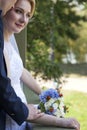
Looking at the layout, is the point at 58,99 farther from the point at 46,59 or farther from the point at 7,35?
the point at 46,59

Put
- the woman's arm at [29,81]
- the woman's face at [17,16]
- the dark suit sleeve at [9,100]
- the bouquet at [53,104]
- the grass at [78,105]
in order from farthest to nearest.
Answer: the grass at [78,105] → the woman's arm at [29,81] → the bouquet at [53,104] → the woman's face at [17,16] → the dark suit sleeve at [9,100]

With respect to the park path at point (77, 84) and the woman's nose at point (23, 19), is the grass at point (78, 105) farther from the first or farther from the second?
the woman's nose at point (23, 19)

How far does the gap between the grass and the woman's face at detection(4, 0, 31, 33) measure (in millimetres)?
3097

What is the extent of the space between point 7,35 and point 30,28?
140 inches

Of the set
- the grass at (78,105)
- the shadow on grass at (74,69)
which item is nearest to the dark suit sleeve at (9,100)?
the grass at (78,105)

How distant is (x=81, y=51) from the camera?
22172 millimetres

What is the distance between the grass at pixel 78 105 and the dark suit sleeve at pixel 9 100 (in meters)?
3.17

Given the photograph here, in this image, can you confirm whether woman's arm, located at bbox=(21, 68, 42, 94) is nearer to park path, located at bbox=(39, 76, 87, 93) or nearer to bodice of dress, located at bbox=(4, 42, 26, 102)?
bodice of dress, located at bbox=(4, 42, 26, 102)

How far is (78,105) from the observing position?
6516 mm

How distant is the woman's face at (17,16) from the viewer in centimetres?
185

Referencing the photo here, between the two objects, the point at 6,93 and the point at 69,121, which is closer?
the point at 6,93

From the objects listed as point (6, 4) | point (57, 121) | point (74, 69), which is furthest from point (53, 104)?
point (74, 69)

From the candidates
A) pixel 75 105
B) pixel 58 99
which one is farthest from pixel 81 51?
pixel 58 99

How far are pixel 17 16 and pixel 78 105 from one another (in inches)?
189
